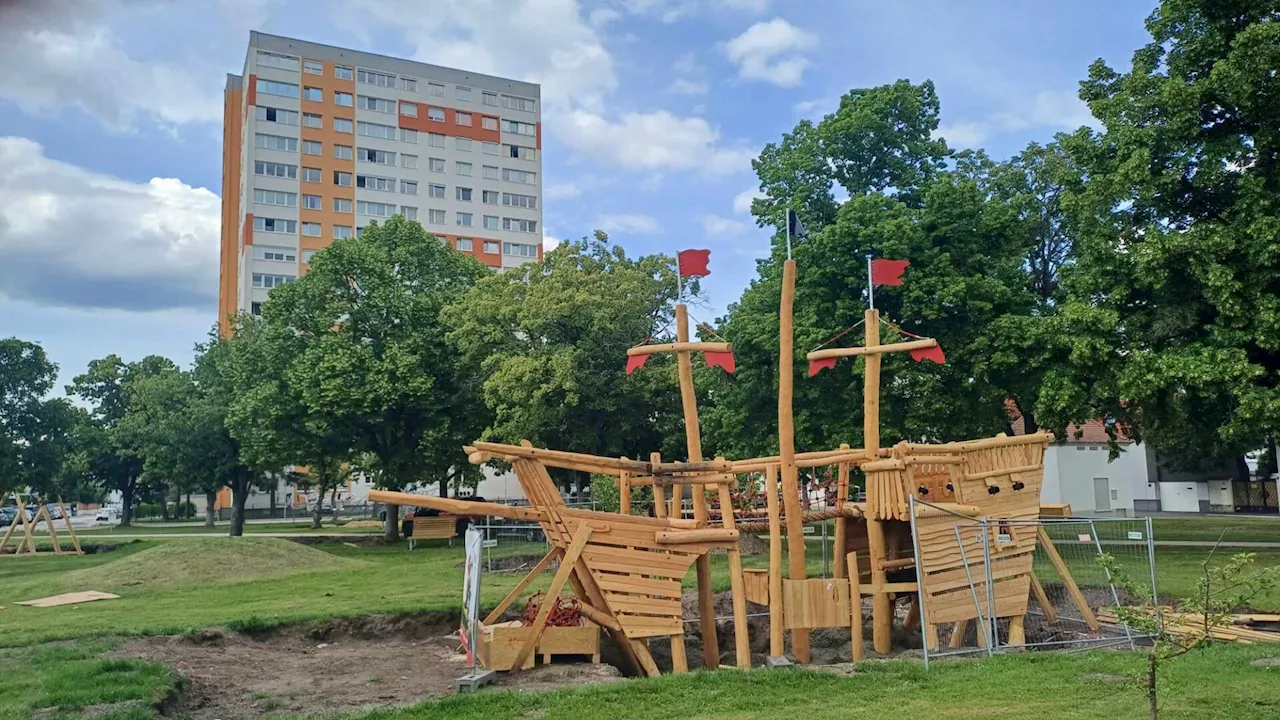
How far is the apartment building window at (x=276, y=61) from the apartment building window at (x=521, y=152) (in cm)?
1923

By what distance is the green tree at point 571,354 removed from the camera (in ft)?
101

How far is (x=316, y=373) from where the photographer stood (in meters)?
32.7

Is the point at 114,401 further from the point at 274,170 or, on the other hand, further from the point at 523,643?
the point at 523,643

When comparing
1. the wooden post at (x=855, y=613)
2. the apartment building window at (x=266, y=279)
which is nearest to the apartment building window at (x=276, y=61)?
the apartment building window at (x=266, y=279)

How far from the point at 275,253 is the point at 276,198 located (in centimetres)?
447

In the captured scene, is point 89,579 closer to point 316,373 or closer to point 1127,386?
point 316,373

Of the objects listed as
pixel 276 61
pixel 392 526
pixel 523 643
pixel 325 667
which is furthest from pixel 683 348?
pixel 276 61

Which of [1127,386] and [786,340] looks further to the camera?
[1127,386]

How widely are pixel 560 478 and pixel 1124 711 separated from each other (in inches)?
1224

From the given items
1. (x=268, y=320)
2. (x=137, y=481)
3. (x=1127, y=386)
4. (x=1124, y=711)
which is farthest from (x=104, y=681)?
(x=137, y=481)

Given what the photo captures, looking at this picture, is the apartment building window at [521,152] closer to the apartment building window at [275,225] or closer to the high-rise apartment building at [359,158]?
the high-rise apartment building at [359,158]

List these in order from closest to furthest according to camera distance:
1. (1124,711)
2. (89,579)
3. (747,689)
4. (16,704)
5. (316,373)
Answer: (1124,711)
(16,704)
(747,689)
(89,579)
(316,373)

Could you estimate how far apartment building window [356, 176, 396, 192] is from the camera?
79.4 m

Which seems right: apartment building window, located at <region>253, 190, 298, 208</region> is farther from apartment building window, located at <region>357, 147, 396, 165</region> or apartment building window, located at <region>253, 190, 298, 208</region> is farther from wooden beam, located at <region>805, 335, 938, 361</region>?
wooden beam, located at <region>805, 335, 938, 361</region>
